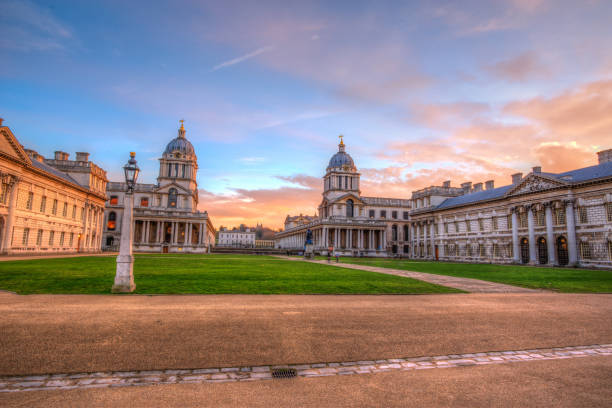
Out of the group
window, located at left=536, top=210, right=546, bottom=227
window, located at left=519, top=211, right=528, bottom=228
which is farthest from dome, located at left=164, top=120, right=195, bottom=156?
window, located at left=536, top=210, right=546, bottom=227

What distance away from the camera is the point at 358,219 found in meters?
88.8

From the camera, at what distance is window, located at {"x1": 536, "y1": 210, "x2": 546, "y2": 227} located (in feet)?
152

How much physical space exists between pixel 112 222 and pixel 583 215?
305 ft

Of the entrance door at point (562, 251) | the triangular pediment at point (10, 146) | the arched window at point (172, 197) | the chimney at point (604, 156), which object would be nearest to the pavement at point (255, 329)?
the triangular pediment at point (10, 146)

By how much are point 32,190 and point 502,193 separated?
216 ft

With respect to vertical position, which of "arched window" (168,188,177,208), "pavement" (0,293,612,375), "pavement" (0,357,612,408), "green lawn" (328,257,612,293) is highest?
"arched window" (168,188,177,208)

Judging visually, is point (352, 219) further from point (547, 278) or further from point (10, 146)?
point (10, 146)

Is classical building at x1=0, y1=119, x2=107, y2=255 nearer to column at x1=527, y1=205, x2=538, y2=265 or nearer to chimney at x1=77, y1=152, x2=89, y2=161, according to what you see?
chimney at x1=77, y1=152, x2=89, y2=161

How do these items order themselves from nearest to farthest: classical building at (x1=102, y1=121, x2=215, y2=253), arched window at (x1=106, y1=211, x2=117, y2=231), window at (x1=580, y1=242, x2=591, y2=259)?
window at (x1=580, y1=242, x2=591, y2=259) < classical building at (x1=102, y1=121, x2=215, y2=253) < arched window at (x1=106, y1=211, x2=117, y2=231)

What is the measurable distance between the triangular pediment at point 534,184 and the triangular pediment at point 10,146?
63.2m

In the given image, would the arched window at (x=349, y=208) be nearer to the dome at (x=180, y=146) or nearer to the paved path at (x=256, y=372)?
the dome at (x=180, y=146)

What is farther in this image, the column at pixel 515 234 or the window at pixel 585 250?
the column at pixel 515 234

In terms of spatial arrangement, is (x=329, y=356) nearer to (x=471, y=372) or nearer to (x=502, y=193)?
(x=471, y=372)

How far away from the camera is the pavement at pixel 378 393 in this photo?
14.6 feet
